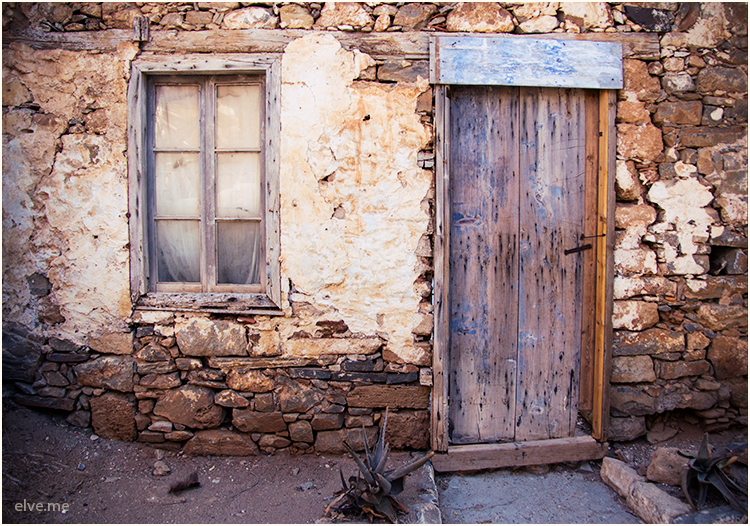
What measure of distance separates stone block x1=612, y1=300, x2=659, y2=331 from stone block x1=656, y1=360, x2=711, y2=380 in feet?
1.02

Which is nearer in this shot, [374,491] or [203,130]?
[374,491]

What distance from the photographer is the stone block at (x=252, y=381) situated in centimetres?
285

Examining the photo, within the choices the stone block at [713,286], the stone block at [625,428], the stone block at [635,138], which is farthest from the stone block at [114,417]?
the stone block at [713,286]

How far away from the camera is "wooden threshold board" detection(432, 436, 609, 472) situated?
284 centimetres

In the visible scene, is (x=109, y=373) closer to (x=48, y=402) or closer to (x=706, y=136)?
(x=48, y=402)

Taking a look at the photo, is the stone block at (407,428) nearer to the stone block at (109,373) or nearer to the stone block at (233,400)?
the stone block at (233,400)

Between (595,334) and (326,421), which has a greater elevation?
(595,334)

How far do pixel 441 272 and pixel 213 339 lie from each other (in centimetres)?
156

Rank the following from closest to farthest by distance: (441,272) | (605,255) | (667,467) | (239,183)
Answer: (667,467), (441,272), (605,255), (239,183)

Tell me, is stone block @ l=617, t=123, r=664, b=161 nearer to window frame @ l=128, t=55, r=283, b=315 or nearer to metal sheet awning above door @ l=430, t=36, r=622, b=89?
metal sheet awning above door @ l=430, t=36, r=622, b=89

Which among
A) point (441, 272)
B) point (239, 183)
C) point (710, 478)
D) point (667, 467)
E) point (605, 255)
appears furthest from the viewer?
point (239, 183)

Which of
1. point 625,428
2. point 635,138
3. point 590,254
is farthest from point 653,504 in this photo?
point 635,138

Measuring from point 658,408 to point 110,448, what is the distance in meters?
3.68

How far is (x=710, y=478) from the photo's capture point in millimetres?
2275
